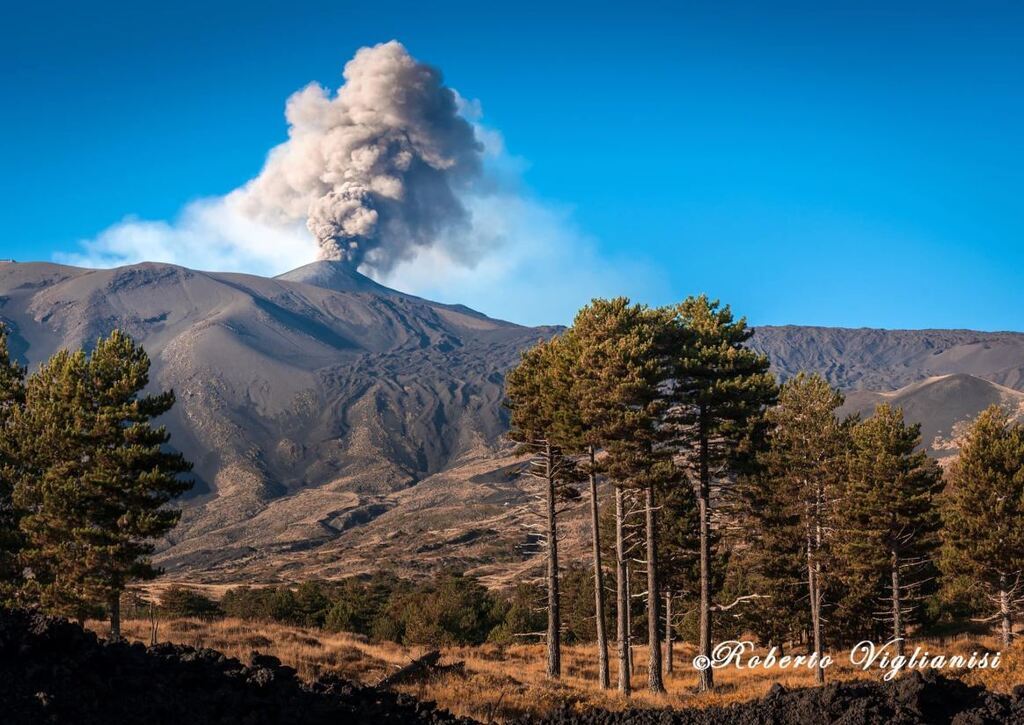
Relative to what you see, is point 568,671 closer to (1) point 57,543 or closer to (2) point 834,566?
(2) point 834,566

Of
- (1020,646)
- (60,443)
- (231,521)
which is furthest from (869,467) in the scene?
(231,521)

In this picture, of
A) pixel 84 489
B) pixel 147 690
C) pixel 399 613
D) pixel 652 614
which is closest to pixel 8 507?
pixel 84 489

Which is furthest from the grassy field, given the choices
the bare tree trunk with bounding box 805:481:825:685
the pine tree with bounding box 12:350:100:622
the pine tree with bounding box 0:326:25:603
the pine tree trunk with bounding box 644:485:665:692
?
the pine tree with bounding box 0:326:25:603

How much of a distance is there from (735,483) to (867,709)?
1813cm

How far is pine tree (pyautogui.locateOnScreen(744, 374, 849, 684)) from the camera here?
27.2m

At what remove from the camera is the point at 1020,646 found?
26.6 m

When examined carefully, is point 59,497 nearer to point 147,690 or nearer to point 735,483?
point 147,690

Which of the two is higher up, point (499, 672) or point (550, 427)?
point (550, 427)

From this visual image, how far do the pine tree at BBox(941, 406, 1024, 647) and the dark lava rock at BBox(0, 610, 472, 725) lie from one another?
85.8 feet

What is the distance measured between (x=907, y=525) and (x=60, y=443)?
95.2 ft

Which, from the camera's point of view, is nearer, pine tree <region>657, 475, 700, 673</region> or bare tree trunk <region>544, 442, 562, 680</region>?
bare tree trunk <region>544, 442, 562, 680</region>

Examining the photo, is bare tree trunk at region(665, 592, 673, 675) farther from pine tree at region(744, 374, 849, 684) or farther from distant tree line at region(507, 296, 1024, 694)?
pine tree at region(744, 374, 849, 684)

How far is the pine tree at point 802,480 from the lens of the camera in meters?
27.2

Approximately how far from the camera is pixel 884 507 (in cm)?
3006
